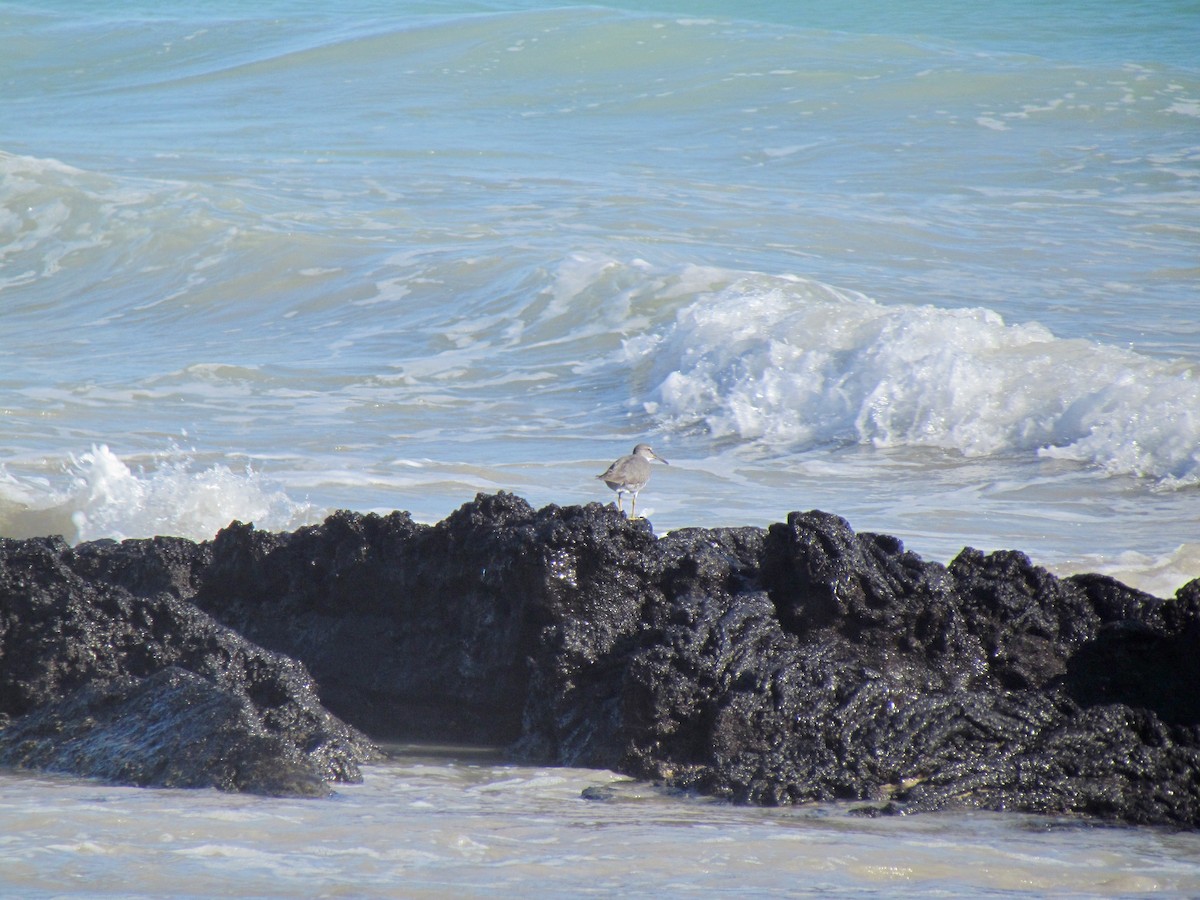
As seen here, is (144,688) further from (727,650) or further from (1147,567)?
(1147,567)

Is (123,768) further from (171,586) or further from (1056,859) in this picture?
(1056,859)

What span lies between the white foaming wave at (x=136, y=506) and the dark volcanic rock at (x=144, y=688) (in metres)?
2.23

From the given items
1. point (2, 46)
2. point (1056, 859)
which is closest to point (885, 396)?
point (1056, 859)

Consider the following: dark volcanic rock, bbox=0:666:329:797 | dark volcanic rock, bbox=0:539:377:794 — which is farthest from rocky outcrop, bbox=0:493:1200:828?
dark volcanic rock, bbox=0:666:329:797

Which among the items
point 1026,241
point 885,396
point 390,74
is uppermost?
point 390,74

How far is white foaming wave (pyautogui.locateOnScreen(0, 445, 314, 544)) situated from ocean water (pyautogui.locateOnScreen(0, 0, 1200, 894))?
0.06 ft

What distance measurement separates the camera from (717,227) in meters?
15.8

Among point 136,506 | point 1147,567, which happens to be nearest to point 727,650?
point 1147,567

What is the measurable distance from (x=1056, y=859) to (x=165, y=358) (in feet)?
32.1

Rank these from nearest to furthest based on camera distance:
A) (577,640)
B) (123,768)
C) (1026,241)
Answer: (123,768) < (577,640) < (1026,241)

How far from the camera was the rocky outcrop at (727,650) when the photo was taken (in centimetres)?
343

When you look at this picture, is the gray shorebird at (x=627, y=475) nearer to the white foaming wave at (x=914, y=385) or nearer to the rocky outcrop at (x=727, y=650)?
the rocky outcrop at (x=727, y=650)

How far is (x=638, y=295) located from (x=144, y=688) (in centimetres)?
939

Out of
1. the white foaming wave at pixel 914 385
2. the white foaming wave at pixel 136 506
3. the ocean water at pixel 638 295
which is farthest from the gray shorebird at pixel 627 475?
the white foaming wave at pixel 914 385
